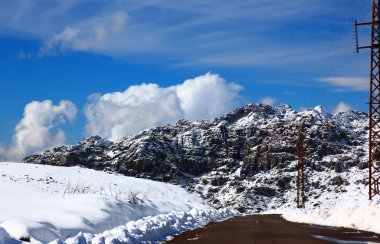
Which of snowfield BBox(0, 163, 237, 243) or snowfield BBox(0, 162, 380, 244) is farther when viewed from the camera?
snowfield BBox(0, 162, 380, 244)

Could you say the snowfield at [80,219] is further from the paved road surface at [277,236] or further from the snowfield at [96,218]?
the paved road surface at [277,236]

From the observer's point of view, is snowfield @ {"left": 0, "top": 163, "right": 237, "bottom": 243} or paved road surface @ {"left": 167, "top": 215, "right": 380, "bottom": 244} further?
paved road surface @ {"left": 167, "top": 215, "right": 380, "bottom": 244}

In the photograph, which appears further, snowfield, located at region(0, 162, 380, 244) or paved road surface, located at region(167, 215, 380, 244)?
paved road surface, located at region(167, 215, 380, 244)

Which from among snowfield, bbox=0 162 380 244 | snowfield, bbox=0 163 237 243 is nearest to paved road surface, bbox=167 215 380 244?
snowfield, bbox=0 162 380 244

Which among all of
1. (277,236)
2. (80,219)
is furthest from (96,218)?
(277,236)

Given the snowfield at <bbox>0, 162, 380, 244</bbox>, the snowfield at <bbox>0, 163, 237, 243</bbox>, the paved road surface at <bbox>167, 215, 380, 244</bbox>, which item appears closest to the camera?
the snowfield at <bbox>0, 163, 237, 243</bbox>

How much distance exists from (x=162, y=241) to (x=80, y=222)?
3.17m

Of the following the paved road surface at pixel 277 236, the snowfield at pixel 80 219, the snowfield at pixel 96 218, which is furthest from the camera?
the paved road surface at pixel 277 236

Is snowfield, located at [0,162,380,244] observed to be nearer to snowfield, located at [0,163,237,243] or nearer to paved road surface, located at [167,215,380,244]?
snowfield, located at [0,163,237,243]

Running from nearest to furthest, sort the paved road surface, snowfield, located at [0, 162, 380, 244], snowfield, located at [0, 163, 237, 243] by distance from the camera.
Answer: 1. snowfield, located at [0, 163, 237, 243]
2. snowfield, located at [0, 162, 380, 244]
3. the paved road surface

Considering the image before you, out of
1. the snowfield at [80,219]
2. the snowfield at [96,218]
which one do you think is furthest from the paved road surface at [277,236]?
the snowfield at [80,219]

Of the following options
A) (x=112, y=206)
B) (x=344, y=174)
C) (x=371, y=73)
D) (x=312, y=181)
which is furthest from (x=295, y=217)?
(x=344, y=174)

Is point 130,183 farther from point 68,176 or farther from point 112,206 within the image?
point 112,206

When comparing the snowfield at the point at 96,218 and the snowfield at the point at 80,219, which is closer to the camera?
the snowfield at the point at 80,219
